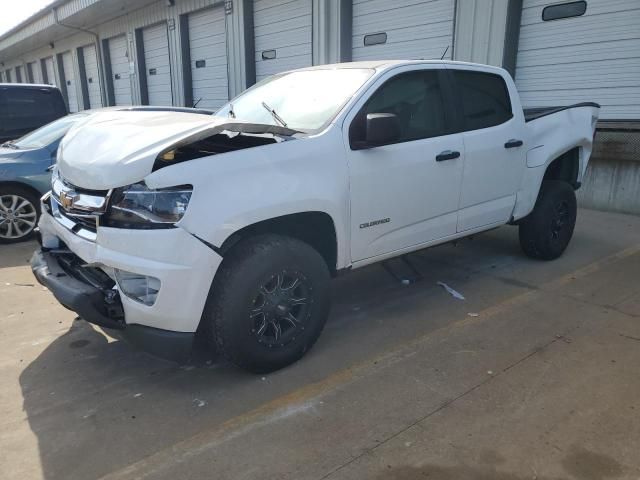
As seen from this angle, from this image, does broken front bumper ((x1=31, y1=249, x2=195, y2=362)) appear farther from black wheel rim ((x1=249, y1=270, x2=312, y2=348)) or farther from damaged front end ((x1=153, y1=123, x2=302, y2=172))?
damaged front end ((x1=153, y1=123, x2=302, y2=172))

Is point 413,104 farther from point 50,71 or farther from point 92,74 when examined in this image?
point 50,71

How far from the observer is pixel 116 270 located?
270 centimetres

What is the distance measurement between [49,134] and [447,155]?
17.5ft

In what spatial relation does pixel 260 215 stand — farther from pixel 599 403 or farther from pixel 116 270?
pixel 599 403

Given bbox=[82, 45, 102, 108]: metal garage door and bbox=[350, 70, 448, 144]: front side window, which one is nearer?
bbox=[350, 70, 448, 144]: front side window

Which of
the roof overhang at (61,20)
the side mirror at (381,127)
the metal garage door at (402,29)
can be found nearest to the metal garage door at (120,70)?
the roof overhang at (61,20)

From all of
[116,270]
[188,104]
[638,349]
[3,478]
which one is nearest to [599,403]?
[638,349]

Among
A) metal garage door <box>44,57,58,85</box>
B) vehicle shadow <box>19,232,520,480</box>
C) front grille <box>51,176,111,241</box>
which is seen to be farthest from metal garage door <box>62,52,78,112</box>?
vehicle shadow <box>19,232,520,480</box>

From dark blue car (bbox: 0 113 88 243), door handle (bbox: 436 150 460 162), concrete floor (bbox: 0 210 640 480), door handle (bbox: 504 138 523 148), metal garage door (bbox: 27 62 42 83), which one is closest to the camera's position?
concrete floor (bbox: 0 210 640 480)

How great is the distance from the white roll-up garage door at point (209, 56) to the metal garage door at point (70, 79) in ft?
40.9

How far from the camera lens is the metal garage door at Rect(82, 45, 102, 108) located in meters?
22.8

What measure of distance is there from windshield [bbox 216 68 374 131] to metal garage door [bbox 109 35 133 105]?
17.8 metres

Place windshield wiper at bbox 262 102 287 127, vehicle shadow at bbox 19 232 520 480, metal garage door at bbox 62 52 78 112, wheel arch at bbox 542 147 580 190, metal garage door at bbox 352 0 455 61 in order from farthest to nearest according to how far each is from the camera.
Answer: metal garage door at bbox 62 52 78 112 → metal garage door at bbox 352 0 455 61 → wheel arch at bbox 542 147 580 190 → windshield wiper at bbox 262 102 287 127 → vehicle shadow at bbox 19 232 520 480

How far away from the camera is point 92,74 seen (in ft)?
76.9
